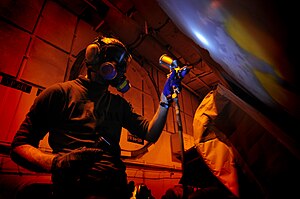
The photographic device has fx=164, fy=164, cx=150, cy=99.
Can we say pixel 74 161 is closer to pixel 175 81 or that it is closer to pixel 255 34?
pixel 255 34

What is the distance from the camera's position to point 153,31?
3406 mm

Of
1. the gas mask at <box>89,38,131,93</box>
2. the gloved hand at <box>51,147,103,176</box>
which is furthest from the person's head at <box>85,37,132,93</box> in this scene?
the gloved hand at <box>51,147,103,176</box>

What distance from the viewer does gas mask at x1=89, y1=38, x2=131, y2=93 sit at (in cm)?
151

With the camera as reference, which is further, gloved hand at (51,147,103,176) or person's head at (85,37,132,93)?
person's head at (85,37,132,93)

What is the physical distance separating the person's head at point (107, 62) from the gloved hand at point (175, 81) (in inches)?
18.4

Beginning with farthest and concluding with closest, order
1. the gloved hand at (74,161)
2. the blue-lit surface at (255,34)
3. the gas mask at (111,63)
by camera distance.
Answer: the gas mask at (111,63), the gloved hand at (74,161), the blue-lit surface at (255,34)

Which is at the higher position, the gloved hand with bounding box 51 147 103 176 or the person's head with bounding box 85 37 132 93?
the person's head with bounding box 85 37 132 93

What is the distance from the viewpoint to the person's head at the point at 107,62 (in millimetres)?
1520

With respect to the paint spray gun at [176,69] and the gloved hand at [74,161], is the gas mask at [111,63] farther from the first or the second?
the gloved hand at [74,161]

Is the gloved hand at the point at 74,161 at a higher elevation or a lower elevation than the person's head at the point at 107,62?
lower

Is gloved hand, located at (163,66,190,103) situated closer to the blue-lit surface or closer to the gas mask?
the gas mask

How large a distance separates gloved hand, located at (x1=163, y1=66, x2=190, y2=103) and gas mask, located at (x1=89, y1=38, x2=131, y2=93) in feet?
1.53

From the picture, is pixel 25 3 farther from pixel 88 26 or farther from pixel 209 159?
pixel 209 159

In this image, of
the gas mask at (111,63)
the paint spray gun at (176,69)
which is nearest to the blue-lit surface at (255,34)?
the paint spray gun at (176,69)
